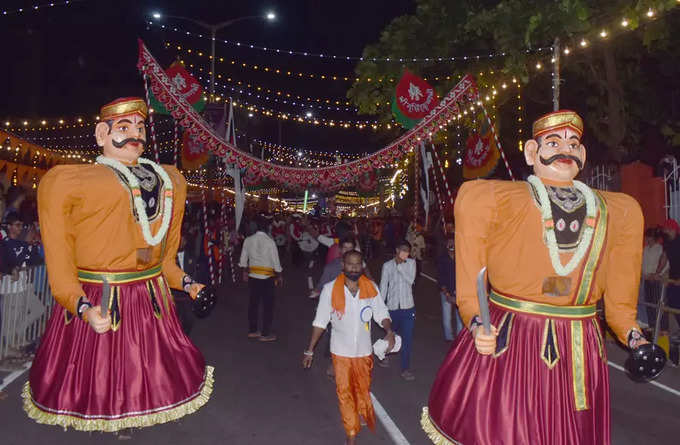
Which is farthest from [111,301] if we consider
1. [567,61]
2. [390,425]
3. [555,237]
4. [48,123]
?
[48,123]

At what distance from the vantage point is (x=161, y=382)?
3949 millimetres

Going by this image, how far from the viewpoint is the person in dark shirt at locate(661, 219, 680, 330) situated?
8267 mm

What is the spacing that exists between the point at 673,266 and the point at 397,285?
4.13 metres

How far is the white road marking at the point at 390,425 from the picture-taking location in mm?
5223

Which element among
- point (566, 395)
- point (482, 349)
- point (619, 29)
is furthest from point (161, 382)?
point (619, 29)

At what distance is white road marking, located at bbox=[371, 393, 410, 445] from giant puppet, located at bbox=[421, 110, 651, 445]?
1.85m

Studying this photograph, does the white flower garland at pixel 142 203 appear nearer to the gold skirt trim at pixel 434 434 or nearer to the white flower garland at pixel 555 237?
the gold skirt trim at pixel 434 434

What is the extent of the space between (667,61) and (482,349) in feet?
38.4

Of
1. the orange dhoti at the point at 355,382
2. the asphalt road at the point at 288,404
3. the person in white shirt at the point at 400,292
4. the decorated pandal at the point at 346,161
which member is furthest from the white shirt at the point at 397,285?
the orange dhoti at the point at 355,382

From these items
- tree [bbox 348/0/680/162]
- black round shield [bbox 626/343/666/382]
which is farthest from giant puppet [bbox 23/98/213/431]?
tree [bbox 348/0/680/162]

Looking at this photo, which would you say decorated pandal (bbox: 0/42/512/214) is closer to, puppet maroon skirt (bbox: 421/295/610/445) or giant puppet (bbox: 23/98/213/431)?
giant puppet (bbox: 23/98/213/431)

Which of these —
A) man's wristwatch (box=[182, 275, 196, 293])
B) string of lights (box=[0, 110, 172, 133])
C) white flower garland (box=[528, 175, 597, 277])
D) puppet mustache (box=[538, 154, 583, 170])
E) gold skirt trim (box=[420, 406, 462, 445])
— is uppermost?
string of lights (box=[0, 110, 172, 133])

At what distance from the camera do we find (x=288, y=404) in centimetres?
618

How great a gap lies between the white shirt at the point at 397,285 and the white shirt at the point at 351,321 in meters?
2.15
